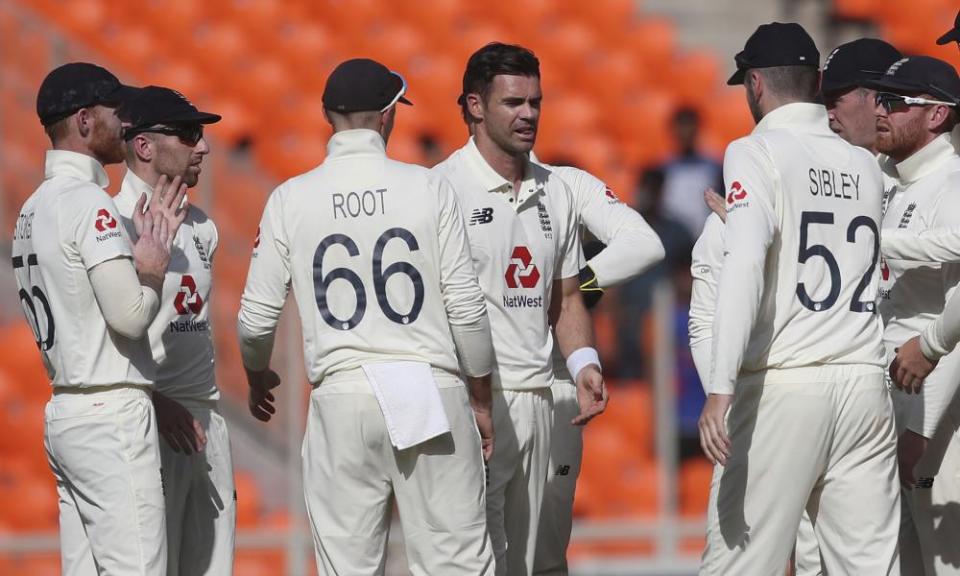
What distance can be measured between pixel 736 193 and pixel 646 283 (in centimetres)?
496

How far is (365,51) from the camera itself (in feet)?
45.2

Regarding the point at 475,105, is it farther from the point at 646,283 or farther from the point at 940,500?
the point at 646,283

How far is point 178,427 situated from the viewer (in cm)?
602

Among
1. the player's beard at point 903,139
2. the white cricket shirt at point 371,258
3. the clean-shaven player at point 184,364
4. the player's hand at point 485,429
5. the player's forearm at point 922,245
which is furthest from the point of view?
the clean-shaven player at point 184,364

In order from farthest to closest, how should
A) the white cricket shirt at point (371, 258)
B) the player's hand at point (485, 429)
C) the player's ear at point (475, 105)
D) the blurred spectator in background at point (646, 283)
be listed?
the blurred spectator in background at point (646, 283) → the player's ear at point (475, 105) → the player's hand at point (485, 429) → the white cricket shirt at point (371, 258)

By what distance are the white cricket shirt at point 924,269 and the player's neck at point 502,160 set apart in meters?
1.42

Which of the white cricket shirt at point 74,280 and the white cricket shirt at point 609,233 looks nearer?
the white cricket shirt at point 74,280

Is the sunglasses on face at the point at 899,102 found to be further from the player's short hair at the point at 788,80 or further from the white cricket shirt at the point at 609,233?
the white cricket shirt at the point at 609,233

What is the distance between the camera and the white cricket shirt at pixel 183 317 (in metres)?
6.11

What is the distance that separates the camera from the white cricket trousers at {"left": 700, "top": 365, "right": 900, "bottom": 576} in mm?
5320

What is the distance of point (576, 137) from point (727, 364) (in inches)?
325

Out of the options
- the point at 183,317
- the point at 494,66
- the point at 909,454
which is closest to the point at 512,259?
the point at 494,66

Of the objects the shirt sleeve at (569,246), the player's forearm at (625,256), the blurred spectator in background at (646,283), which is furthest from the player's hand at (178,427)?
the blurred spectator in background at (646,283)

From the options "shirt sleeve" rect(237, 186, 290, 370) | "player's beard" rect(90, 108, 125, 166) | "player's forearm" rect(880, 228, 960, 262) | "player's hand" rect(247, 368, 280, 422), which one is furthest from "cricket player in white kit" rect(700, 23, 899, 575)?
"player's beard" rect(90, 108, 125, 166)
